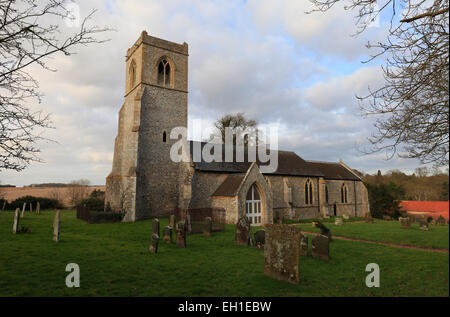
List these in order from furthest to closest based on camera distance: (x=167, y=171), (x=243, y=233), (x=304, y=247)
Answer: (x=167, y=171) → (x=243, y=233) → (x=304, y=247)

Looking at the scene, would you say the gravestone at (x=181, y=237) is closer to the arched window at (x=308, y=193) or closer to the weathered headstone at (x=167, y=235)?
the weathered headstone at (x=167, y=235)

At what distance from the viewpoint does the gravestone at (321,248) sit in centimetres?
919

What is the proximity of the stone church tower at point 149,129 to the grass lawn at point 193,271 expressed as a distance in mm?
10679

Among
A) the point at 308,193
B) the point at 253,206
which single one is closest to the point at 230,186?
the point at 253,206

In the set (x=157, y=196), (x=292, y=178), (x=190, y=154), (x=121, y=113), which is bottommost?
(x=157, y=196)

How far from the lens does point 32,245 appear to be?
1062 cm

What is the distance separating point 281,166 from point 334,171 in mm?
9708

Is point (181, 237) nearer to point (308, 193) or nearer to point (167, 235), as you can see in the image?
point (167, 235)

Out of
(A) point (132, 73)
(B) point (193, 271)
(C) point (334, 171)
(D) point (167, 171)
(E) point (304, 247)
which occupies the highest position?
(A) point (132, 73)

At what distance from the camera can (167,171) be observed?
2361 cm

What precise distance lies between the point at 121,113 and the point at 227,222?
49.1ft

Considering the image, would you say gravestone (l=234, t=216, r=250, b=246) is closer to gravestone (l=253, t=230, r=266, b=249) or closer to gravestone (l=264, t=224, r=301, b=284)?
gravestone (l=253, t=230, r=266, b=249)
